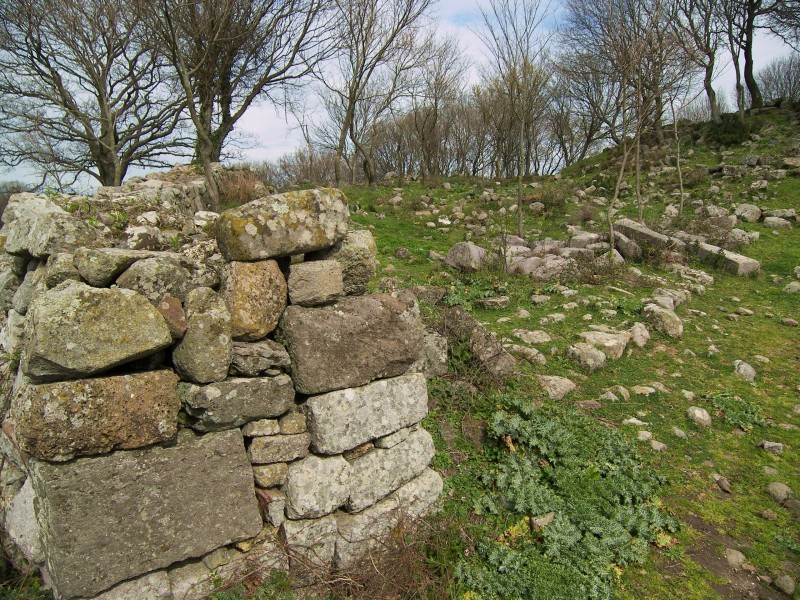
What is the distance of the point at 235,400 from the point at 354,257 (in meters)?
1.27

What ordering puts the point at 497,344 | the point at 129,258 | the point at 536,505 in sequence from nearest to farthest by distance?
the point at 129,258 → the point at 536,505 → the point at 497,344

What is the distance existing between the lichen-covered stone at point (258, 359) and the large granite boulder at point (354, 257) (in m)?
0.71

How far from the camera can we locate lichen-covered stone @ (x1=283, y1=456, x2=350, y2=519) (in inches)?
119

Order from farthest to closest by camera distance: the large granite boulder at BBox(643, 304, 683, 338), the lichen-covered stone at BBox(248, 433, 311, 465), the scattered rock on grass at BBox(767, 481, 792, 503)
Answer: the large granite boulder at BBox(643, 304, 683, 338)
the scattered rock on grass at BBox(767, 481, 792, 503)
the lichen-covered stone at BBox(248, 433, 311, 465)

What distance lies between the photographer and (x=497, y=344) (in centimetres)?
535

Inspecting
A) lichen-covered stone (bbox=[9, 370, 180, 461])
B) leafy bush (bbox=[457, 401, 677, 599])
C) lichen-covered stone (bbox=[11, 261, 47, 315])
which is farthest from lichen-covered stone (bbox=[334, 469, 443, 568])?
lichen-covered stone (bbox=[11, 261, 47, 315])

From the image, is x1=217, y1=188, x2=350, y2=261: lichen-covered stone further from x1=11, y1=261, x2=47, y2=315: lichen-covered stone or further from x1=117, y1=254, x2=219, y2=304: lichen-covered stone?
x1=11, y1=261, x2=47, y2=315: lichen-covered stone

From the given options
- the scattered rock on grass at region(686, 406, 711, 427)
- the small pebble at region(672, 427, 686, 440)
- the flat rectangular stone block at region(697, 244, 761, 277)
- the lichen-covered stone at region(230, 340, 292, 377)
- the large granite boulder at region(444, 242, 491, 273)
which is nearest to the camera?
the lichen-covered stone at region(230, 340, 292, 377)

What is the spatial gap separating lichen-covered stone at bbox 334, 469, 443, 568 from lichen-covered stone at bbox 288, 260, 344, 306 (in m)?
1.50

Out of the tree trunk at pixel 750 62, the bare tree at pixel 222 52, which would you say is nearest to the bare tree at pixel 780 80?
the tree trunk at pixel 750 62

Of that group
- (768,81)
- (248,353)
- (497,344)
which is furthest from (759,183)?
(768,81)

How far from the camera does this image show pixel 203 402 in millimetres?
2672

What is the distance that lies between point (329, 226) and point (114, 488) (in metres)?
1.92

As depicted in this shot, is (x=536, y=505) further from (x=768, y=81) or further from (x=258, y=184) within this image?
(x=768, y=81)
